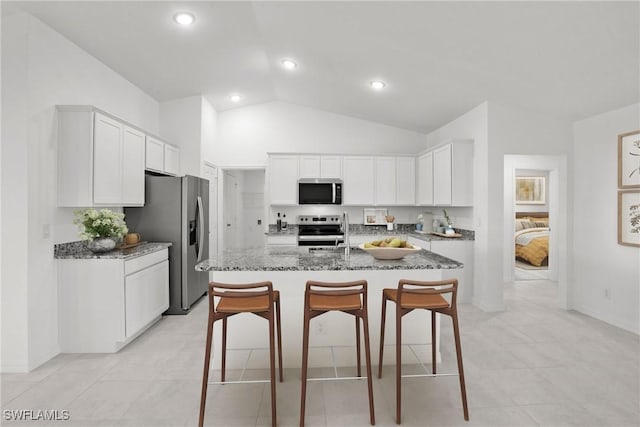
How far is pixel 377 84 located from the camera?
4301 millimetres

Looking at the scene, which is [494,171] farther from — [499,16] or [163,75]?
[163,75]

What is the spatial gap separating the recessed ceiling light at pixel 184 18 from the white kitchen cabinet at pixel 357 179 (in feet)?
9.91

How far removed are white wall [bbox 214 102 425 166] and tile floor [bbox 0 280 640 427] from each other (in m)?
3.47

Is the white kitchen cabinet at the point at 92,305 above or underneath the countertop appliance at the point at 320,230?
underneath

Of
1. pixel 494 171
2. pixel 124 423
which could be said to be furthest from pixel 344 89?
pixel 124 423

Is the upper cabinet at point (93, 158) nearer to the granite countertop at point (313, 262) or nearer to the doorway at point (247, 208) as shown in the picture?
the granite countertop at point (313, 262)

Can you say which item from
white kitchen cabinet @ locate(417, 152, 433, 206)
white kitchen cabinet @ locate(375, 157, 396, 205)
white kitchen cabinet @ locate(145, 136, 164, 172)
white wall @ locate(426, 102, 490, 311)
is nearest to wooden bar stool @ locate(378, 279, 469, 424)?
white wall @ locate(426, 102, 490, 311)

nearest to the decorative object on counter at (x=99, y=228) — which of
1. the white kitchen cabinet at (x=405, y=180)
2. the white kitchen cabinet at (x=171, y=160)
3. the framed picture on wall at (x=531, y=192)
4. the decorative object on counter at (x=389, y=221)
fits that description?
the white kitchen cabinet at (x=171, y=160)

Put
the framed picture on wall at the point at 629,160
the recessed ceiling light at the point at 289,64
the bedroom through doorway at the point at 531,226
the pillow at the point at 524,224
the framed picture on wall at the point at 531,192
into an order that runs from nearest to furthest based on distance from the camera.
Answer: the framed picture on wall at the point at 629,160, the recessed ceiling light at the point at 289,64, the bedroom through doorway at the point at 531,226, the framed picture on wall at the point at 531,192, the pillow at the point at 524,224

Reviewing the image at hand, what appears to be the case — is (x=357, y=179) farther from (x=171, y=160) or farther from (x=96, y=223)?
(x=96, y=223)

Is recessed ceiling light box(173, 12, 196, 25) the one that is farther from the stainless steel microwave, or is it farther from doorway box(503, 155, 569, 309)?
doorway box(503, 155, 569, 309)

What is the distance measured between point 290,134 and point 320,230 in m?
1.80

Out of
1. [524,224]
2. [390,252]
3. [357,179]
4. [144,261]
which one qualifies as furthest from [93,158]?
[524,224]

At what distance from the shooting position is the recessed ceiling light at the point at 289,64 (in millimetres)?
4141
